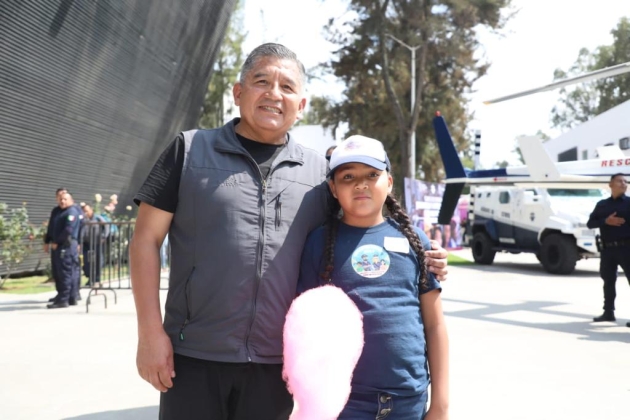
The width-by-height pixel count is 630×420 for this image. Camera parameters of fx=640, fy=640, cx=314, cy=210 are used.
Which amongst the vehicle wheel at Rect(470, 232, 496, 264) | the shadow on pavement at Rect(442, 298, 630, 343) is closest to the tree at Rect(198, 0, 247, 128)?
the vehicle wheel at Rect(470, 232, 496, 264)

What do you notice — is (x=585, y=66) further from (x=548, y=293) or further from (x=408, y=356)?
(x=408, y=356)

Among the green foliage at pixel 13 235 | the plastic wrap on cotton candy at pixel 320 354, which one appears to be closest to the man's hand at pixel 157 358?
the plastic wrap on cotton candy at pixel 320 354

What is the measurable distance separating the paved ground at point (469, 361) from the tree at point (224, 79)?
2347cm

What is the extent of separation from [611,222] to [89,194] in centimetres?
1257

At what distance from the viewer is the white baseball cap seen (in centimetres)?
218

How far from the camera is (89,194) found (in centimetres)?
1630

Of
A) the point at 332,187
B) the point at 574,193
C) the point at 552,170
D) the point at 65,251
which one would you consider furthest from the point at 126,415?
the point at 574,193

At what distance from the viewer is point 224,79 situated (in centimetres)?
3300

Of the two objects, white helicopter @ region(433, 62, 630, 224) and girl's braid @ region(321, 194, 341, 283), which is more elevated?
white helicopter @ region(433, 62, 630, 224)

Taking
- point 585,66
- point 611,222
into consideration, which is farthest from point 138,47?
point 585,66

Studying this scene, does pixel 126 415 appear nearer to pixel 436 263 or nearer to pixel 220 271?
pixel 220 271

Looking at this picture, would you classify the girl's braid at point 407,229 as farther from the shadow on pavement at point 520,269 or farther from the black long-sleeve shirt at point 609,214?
the shadow on pavement at point 520,269

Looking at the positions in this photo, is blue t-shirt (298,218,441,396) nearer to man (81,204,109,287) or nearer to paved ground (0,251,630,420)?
paved ground (0,251,630,420)

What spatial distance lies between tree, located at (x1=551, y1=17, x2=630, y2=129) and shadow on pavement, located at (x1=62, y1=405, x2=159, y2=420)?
5051cm
